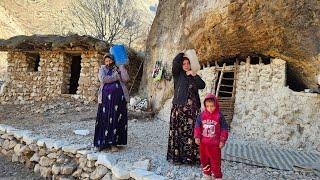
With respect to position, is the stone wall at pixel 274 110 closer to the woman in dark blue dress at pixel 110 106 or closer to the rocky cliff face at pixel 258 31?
the rocky cliff face at pixel 258 31

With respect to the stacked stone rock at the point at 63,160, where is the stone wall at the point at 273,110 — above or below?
above

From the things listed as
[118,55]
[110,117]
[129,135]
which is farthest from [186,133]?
[129,135]

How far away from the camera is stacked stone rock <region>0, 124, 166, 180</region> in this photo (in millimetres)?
4036

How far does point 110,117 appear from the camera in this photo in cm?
491

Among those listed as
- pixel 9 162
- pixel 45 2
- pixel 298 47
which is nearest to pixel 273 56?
pixel 298 47

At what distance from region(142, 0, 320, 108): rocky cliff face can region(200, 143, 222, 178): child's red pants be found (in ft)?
13.4

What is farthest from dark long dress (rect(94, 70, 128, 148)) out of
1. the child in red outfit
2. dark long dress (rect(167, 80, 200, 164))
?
the child in red outfit

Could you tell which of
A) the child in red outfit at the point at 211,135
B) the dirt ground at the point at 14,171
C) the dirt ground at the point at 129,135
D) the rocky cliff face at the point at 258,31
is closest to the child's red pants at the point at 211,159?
the child in red outfit at the point at 211,135

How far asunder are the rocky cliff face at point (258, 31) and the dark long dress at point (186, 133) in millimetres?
3429

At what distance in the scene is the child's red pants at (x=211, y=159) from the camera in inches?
137

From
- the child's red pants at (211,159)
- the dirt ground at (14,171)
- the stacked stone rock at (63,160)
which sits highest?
the child's red pants at (211,159)

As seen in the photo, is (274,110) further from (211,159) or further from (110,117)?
(211,159)

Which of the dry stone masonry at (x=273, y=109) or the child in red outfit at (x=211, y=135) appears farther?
the dry stone masonry at (x=273, y=109)

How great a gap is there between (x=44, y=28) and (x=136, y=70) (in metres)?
25.0
